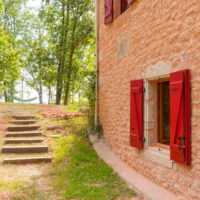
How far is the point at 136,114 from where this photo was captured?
5.18 metres

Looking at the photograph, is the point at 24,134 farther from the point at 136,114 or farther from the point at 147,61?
the point at 147,61

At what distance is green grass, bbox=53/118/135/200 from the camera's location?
171 inches

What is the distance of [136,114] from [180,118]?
4.54ft

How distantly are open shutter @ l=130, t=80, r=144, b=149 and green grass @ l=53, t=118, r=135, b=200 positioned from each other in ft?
2.72

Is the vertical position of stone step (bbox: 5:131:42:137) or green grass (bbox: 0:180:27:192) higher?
stone step (bbox: 5:131:42:137)

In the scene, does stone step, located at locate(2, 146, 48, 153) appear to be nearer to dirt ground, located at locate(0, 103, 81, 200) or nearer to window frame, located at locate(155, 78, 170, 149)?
dirt ground, located at locate(0, 103, 81, 200)

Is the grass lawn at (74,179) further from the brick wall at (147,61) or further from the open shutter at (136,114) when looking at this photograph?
the open shutter at (136,114)

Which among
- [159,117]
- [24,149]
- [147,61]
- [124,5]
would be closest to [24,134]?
[24,149]

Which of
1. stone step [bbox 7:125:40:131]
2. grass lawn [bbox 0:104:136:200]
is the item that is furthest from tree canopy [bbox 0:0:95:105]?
grass lawn [bbox 0:104:136:200]

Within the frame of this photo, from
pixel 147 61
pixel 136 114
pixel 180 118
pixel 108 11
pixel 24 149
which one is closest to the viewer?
pixel 180 118

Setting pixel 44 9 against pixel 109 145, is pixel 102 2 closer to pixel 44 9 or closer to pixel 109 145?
pixel 109 145

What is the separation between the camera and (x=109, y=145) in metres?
6.76

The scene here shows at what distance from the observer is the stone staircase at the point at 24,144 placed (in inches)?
237

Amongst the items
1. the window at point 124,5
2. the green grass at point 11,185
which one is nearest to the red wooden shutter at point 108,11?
the window at point 124,5
